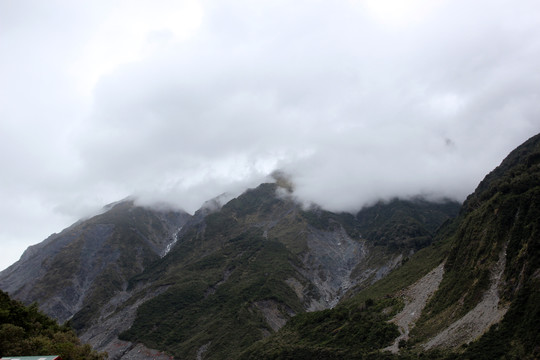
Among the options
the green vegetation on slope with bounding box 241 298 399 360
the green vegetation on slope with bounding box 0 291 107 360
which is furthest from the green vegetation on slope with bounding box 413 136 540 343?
the green vegetation on slope with bounding box 0 291 107 360

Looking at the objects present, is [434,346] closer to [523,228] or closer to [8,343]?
[523,228]

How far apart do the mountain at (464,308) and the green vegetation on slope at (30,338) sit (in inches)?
2603

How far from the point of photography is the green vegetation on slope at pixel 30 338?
62000 millimetres

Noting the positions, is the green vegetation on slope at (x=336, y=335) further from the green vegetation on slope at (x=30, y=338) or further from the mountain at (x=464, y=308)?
the green vegetation on slope at (x=30, y=338)

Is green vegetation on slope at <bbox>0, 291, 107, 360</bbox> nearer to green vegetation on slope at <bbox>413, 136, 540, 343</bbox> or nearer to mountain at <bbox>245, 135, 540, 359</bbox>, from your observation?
mountain at <bbox>245, 135, 540, 359</bbox>

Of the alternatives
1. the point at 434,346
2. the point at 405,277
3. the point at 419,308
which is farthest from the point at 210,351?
the point at 434,346

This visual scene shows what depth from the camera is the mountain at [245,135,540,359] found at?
3147 inches

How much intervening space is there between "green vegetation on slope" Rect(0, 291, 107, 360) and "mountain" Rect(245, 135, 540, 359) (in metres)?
66.1

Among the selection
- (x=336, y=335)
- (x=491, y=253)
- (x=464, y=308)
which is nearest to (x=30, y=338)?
(x=336, y=335)

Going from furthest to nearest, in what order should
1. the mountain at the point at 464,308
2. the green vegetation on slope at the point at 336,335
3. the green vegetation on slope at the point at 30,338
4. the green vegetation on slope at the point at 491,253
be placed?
1. the green vegetation on slope at the point at 336,335
2. the green vegetation on slope at the point at 491,253
3. the mountain at the point at 464,308
4. the green vegetation on slope at the point at 30,338

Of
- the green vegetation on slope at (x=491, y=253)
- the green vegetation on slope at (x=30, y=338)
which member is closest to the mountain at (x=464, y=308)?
the green vegetation on slope at (x=491, y=253)

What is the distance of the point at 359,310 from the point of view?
14288cm

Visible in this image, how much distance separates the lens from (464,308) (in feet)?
320

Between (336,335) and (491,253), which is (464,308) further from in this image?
(336,335)
